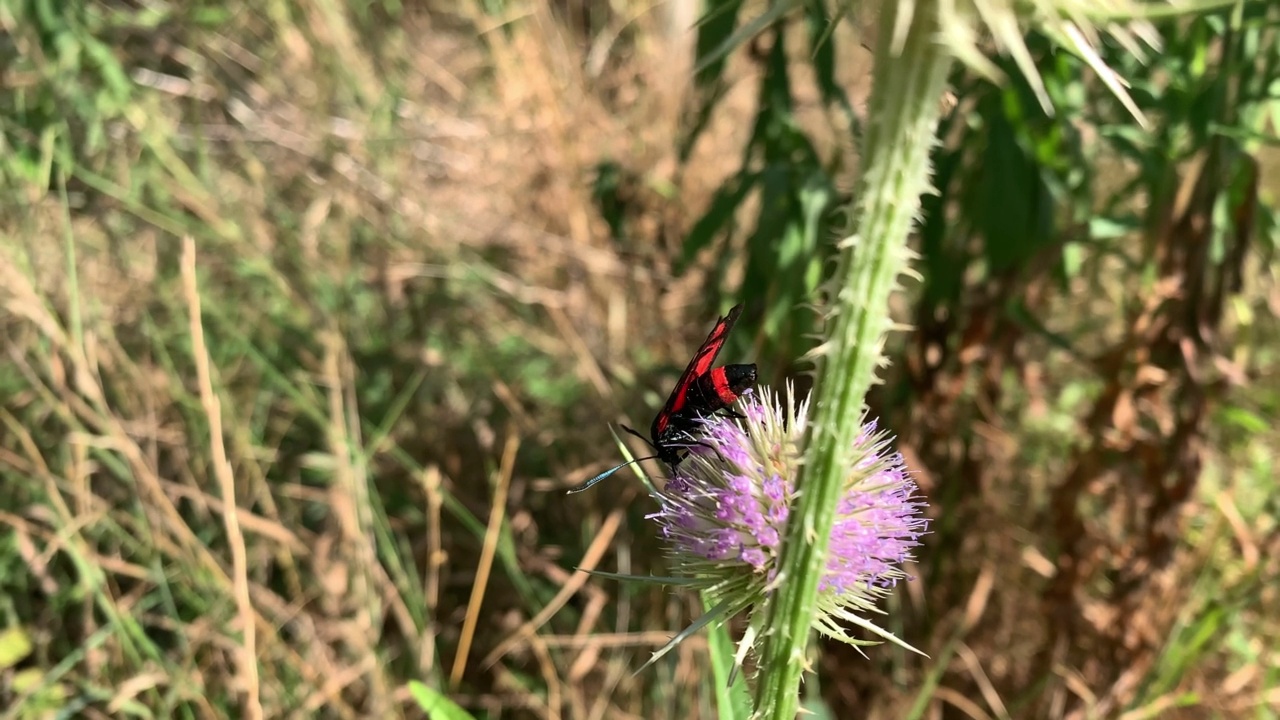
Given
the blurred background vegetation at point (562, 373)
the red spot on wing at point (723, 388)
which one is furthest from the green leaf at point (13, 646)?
the red spot on wing at point (723, 388)

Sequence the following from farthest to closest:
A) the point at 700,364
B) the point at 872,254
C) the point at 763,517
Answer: the point at 700,364
the point at 763,517
the point at 872,254

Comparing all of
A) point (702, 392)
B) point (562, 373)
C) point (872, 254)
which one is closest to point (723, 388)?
point (702, 392)

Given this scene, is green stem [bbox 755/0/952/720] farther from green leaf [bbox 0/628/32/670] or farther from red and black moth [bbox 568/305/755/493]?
green leaf [bbox 0/628/32/670]

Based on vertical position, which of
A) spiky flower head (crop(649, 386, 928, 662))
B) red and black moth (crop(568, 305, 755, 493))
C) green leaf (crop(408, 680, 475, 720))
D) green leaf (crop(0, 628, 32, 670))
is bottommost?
green leaf (crop(0, 628, 32, 670))

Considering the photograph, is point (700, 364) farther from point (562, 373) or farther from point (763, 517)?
point (562, 373)

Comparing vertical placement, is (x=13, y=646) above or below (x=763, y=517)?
below

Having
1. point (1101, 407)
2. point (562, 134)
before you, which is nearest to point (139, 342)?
point (562, 134)

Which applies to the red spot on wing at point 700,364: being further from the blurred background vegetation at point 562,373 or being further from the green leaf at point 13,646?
the green leaf at point 13,646

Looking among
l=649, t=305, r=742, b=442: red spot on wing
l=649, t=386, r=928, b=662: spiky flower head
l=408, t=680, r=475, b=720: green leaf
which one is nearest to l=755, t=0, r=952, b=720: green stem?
l=649, t=386, r=928, b=662: spiky flower head

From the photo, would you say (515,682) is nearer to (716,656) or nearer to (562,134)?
(716,656)
